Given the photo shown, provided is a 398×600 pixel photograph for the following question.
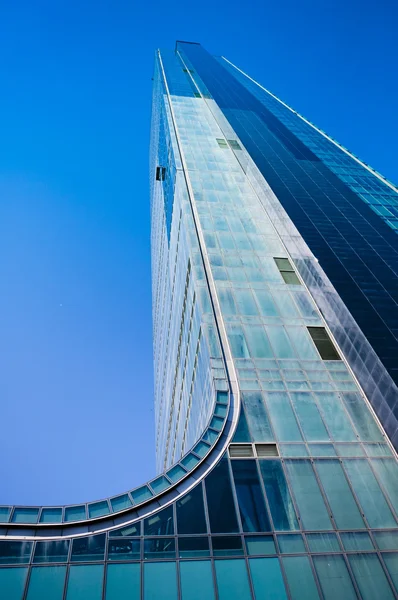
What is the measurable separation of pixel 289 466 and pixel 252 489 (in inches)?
97.6

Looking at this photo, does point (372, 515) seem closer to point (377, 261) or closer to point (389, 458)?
point (389, 458)

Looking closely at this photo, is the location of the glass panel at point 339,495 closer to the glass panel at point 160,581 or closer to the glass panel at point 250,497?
the glass panel at point 250,497

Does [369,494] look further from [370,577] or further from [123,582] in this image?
[123,582]

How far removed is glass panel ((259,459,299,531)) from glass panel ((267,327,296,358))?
8.35 meters

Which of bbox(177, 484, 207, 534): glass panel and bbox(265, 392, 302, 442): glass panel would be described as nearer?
bbox(177, 484, 207, 534): glass panel

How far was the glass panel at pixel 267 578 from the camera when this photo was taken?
17.2 m

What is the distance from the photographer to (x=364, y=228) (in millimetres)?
44438

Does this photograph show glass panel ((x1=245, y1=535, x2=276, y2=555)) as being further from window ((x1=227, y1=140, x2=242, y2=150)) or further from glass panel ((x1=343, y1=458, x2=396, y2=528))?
window ((x1=227, y1=140, x2=242, y2=150))

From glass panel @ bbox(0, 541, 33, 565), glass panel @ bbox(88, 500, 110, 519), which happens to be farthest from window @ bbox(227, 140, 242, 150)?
glass panel @ bbox(0, 541, 33, 565)

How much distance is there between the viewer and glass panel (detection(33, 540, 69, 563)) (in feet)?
58.3

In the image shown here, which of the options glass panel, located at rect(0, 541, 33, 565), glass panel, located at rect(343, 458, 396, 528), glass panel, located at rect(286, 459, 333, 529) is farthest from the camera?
glass panel, located at rect(343, 458, 396, 528)

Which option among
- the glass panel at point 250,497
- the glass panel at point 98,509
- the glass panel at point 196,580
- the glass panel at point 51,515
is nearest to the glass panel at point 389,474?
the glass panel at point 250,497

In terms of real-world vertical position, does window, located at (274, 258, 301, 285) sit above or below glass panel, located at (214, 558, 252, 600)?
above

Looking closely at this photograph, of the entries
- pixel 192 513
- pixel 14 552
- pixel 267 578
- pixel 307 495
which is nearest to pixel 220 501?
pixel 192 513
